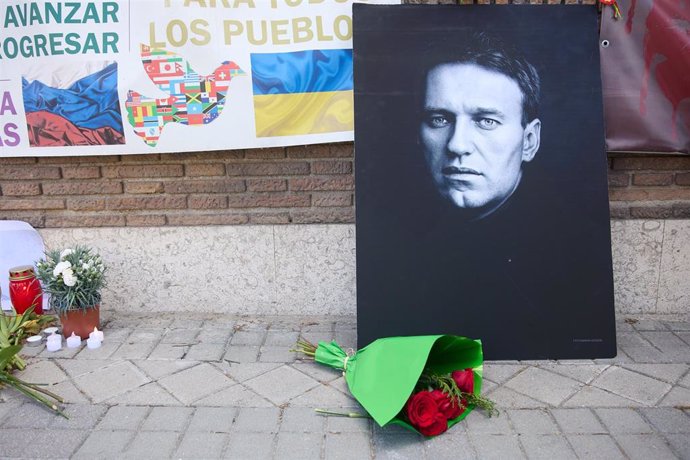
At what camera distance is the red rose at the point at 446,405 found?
250cm

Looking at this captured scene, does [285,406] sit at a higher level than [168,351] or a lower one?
lower

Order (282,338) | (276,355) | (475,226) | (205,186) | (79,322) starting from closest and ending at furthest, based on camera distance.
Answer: (475,226), (276,355), (79,322), (282,338), (205,186)

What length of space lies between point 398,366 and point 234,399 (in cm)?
84

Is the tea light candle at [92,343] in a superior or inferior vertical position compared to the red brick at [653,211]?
inferior

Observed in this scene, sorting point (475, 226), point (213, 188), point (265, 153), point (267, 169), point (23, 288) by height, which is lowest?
point (23, 288)

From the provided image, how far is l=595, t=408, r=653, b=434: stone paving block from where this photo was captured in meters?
2.56

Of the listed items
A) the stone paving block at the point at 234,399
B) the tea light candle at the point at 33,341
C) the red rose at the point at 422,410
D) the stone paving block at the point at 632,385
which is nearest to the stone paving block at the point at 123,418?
the stone paving block at the point at 234,399

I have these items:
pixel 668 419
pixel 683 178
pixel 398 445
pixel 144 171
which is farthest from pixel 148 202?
pixel 683 178

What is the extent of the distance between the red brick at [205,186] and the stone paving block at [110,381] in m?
1.15

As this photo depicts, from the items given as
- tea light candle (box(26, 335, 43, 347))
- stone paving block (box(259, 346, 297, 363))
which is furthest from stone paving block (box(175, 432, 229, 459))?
tea light candle (box(26, 335, 43, 347))

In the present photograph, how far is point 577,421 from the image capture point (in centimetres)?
263

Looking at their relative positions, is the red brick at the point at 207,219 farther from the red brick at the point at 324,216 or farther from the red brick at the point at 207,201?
the red brick at the point at 324,216

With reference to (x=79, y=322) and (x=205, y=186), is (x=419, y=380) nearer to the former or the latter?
(x=205, y=186)

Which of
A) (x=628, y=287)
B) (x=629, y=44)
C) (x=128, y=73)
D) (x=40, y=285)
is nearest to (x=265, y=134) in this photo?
(x=128, y=73)
